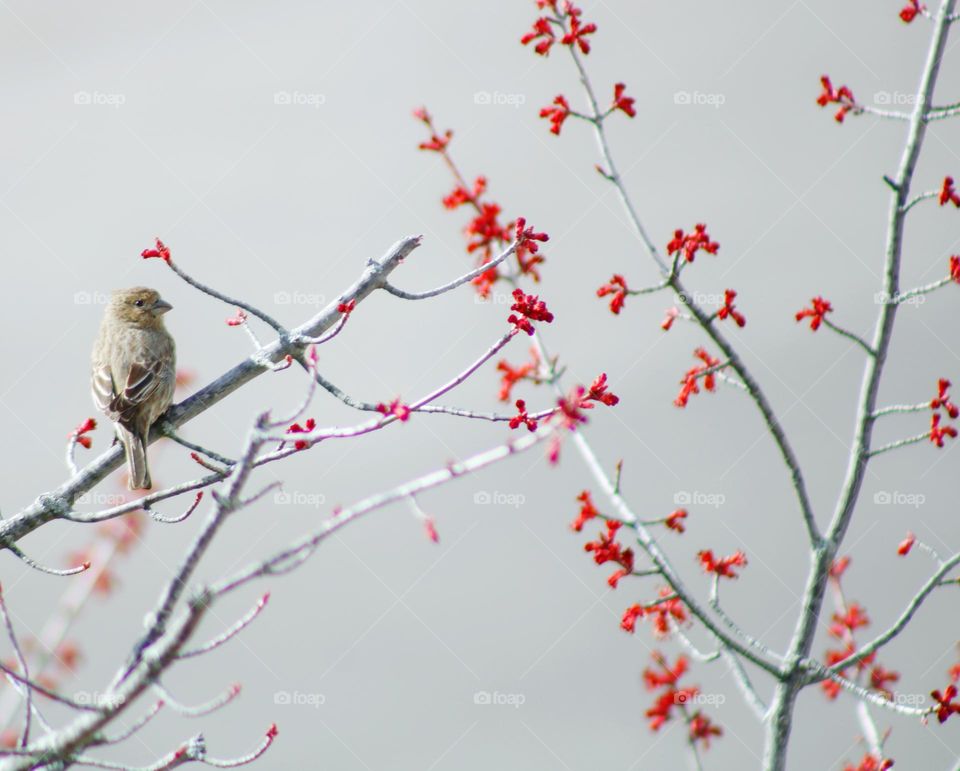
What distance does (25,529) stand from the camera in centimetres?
321

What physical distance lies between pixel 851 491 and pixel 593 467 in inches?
38.6

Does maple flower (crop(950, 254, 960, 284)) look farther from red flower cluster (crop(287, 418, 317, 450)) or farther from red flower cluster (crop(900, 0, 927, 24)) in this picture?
red flower cluster (crop(287, 418, 317, 450))

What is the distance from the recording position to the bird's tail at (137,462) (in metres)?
4.07

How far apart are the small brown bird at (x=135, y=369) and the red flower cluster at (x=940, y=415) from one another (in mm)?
2955

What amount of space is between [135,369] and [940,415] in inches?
132

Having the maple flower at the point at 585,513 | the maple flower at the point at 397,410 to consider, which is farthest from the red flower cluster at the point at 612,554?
the maple flower at the point at 397,410

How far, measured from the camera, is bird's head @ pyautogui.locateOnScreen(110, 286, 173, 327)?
5379 millimetres

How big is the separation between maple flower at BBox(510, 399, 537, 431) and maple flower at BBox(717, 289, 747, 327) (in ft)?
4.07

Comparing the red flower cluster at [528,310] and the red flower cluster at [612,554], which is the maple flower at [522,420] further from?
the red flower cluster at [612,554]

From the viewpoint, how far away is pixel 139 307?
5406mm

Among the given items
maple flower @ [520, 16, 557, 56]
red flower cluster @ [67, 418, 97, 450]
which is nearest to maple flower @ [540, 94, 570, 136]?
maple flower @ [520, 16, 557, 56]

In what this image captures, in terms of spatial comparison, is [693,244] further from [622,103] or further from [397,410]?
[397,410]

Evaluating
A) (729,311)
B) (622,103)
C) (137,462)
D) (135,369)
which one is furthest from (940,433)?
(135,369)

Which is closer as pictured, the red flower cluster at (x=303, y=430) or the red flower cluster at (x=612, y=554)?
the red flower cluster at (x=303, y=430)
